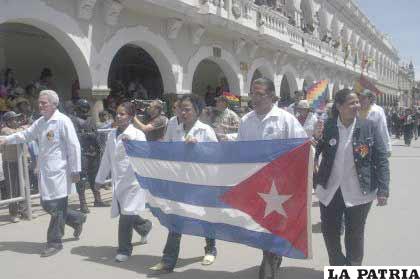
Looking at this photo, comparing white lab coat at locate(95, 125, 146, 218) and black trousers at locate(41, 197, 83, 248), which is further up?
white lab coat at locate(95, 125, 146, 218)

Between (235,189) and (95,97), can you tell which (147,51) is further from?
(235,189)

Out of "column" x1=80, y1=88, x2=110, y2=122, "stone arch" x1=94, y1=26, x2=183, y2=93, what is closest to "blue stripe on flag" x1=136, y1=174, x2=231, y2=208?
"column" x1=80, y1=88, x2=110, y2=122

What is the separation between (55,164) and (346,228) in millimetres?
3207

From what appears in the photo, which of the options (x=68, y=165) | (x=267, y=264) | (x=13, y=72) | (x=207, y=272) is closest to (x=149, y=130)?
(x=68, y=165)

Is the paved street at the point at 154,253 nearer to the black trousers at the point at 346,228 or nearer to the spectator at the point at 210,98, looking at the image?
the black trousers at the point at 346,228

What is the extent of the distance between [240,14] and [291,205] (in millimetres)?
11346

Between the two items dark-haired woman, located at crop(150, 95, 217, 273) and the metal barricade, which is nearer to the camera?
dark-haired woman, located at crop(150, 95, 217, 273)

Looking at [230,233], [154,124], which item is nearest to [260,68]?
[154,124]

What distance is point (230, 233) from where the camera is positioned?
435 cm

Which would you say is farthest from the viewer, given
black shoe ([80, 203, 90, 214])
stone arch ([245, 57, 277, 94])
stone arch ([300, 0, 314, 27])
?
stone arch ([300, 0, 314, 27])

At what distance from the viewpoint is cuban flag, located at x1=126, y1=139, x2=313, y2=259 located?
13.1ft

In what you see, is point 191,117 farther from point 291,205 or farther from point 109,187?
point 109,187

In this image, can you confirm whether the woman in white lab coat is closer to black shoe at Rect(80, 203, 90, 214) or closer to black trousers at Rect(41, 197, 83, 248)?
black trousers at Rect(41, 197, 83, 248)

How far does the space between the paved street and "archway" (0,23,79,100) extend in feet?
21.7
